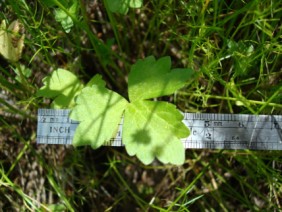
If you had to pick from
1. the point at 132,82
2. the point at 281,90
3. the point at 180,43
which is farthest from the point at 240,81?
the point at 132,82

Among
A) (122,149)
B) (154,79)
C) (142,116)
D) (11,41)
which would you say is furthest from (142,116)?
(11,41)

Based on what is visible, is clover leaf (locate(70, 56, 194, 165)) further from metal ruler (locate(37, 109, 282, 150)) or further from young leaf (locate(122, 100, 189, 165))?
metal ruler (locate(37, 109, 282, 150))

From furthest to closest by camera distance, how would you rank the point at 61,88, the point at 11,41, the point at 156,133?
the point at 61,88 → the point at 11,41 → the point at 156,133

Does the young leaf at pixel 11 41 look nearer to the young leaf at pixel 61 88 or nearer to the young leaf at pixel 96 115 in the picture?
the young leaf at pixel 61 88

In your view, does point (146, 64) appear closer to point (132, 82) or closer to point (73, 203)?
point (132, 82)

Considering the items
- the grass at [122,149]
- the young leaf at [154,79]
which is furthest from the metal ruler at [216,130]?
the young leaf at [154,79]

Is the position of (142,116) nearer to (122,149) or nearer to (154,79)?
(154,79)
